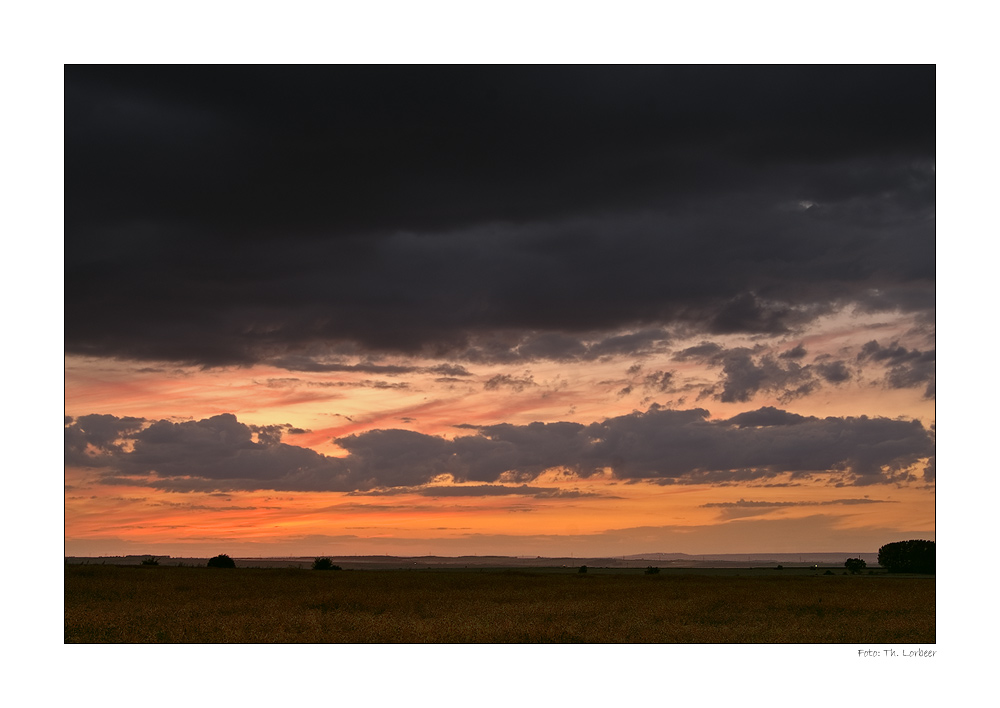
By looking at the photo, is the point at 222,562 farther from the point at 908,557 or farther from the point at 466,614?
the point at 908,557

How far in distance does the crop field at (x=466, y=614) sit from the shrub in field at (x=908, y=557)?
6654cm

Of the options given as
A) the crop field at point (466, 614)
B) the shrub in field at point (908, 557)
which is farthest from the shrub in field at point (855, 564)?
the crop field at point (466, 614)

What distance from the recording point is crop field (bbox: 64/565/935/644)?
2678 cm

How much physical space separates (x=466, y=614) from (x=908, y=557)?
98322mm

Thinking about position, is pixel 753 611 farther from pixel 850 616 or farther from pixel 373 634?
pixel 373 634

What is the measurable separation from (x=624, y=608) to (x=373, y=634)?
1334 cm

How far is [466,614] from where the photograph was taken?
3309cm

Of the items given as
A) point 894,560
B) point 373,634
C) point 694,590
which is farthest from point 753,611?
point 894,560

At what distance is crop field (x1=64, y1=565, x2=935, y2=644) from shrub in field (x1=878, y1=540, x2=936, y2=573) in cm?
6654

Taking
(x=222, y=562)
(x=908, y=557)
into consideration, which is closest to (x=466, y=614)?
(x=222, y=562)
